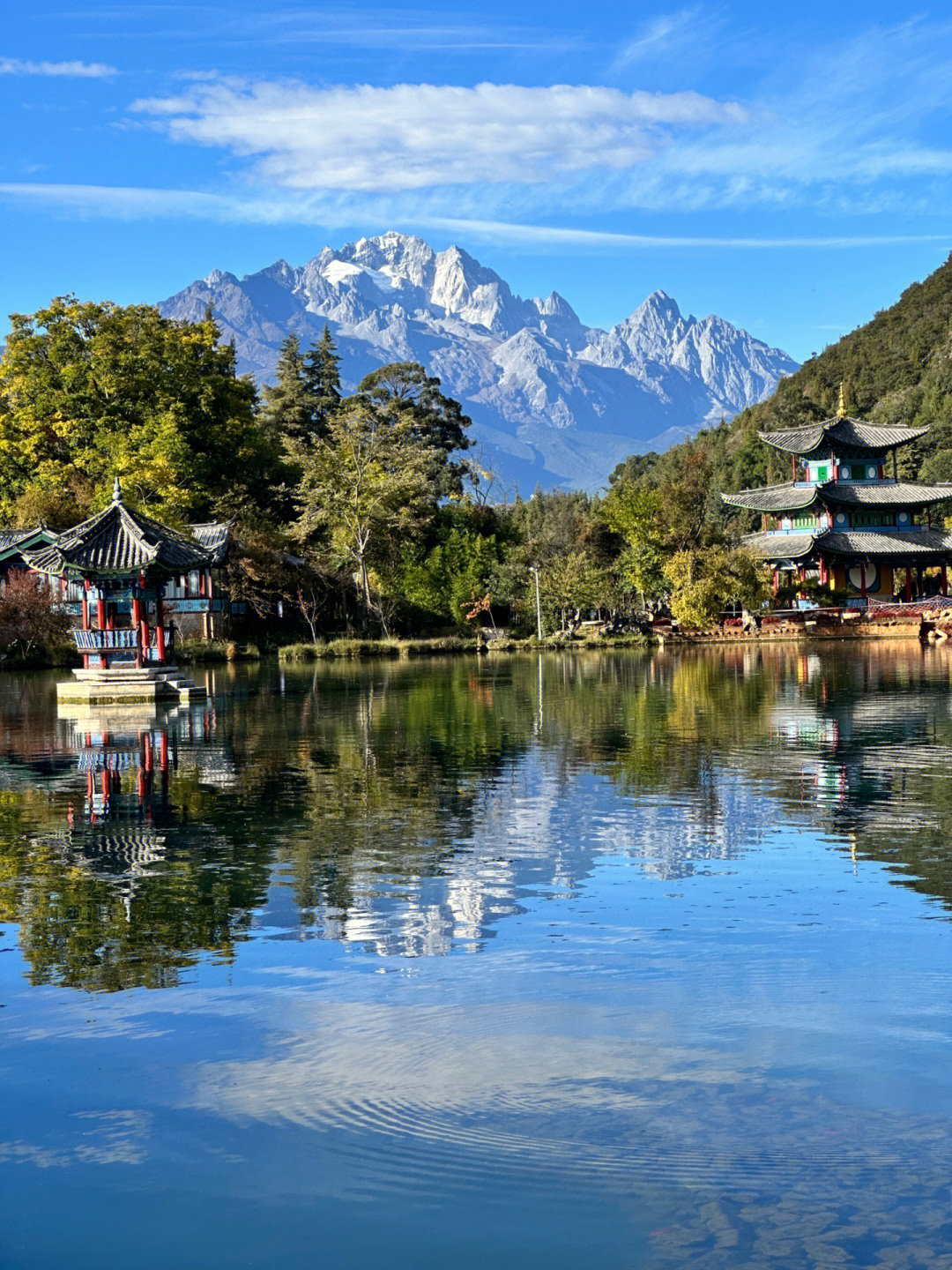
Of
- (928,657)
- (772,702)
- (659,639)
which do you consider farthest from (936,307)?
(772,702)

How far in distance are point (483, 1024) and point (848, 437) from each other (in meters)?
55.8

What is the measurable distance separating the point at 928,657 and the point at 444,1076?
1353 inches

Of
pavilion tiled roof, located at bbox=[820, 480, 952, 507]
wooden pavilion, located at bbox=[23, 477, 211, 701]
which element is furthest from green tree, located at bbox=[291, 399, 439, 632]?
wooden pavilion, located at bbox=[23, 477, 211, 701]

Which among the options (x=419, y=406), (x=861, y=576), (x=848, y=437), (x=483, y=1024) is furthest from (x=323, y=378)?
(x=483, y=1024)

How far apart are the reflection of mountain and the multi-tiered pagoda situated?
31.6 m

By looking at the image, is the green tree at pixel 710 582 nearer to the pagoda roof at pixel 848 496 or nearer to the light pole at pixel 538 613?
the light pole at pixel 538 613

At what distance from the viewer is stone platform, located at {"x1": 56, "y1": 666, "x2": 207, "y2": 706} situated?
97.6ft

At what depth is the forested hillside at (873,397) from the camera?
85062 millimetres

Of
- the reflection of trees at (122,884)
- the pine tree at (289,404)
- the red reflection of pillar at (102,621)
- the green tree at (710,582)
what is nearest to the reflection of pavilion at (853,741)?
the reflection of trees at (122,884)

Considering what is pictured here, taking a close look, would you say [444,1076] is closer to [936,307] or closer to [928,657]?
[928,657]

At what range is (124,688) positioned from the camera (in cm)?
3000

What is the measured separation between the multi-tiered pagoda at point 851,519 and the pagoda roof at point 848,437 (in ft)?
0.13

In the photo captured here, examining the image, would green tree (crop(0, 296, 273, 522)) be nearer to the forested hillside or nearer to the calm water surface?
the forested hillside

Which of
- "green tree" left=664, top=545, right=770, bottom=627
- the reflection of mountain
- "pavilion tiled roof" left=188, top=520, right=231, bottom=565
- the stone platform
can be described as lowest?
the reflection of mountain
